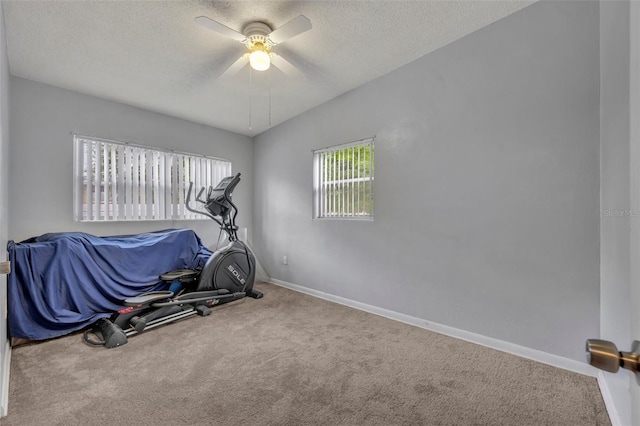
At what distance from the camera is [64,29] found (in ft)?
7.35

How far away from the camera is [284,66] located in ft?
9.14

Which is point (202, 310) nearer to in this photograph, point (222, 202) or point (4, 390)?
point (222, 202)

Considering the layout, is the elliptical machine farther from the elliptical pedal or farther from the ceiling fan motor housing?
the ceiling fan motor housing

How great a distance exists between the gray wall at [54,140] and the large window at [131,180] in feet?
0.29

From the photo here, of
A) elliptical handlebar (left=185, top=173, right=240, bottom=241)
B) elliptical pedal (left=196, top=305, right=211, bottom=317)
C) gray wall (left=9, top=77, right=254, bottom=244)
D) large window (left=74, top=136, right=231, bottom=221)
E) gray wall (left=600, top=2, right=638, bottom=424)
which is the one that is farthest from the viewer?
elliptical handlebar (left=185, top=173, right=240, bottom=241)

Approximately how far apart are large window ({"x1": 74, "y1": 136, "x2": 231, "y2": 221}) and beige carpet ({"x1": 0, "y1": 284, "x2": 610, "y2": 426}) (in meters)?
1.58

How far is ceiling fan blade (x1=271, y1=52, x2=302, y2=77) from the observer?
261cm

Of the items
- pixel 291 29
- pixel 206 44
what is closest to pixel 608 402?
pixel 291 29

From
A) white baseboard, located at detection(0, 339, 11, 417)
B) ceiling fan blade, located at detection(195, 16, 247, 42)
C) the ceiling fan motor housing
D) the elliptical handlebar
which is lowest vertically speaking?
white baseboard, located at detection(0, 339, 11, 417)

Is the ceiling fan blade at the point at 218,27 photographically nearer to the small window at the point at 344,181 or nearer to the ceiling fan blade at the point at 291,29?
the ceiling fan blade at the point at 291,29

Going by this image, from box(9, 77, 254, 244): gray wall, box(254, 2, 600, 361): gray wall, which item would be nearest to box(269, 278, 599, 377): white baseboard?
box(254, 2, 600, 361): gray wall

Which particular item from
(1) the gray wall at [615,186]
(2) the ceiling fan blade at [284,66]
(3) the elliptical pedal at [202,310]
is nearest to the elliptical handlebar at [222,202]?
(3) the elliptical pedal at [202,310]

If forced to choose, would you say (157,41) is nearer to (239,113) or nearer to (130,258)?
(239,113)

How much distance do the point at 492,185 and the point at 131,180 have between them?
4080 millimetres
